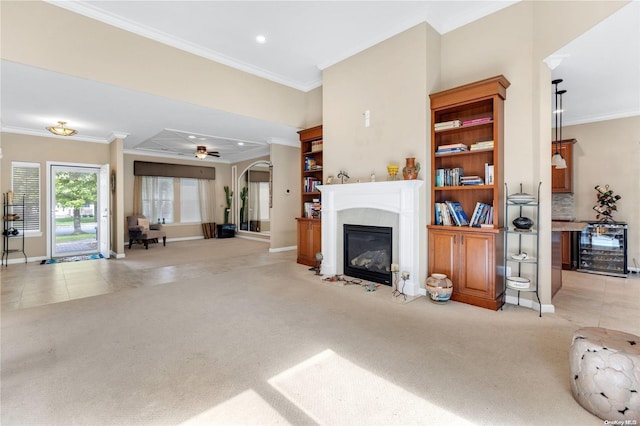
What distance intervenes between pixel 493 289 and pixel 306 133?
4.27 meters

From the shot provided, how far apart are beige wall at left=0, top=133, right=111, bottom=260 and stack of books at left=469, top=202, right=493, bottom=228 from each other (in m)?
8.36

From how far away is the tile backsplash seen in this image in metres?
5.79

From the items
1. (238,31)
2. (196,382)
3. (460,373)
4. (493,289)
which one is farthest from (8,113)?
(493,289)

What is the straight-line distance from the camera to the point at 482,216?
3582 millimetres

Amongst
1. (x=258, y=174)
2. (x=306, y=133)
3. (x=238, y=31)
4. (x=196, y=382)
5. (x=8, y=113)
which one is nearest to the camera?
(x=196, y=382)

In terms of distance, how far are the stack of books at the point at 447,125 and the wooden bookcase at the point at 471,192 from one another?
0.03 m

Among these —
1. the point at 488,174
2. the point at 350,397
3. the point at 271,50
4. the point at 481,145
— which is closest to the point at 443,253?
the point at 488,174

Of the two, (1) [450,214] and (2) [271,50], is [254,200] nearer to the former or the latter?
(2) [271,50]

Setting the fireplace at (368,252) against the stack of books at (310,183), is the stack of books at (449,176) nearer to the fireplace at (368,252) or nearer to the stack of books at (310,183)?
the fireplace at (368,252)

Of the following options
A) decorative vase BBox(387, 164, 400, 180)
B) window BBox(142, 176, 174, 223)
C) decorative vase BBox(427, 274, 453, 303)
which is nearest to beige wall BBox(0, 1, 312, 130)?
decorative vase BBox(387, 164, 400, 180)

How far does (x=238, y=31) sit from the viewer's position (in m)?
4.18

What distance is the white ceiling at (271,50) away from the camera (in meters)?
3.59

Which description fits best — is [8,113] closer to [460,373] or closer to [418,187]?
[418,187]

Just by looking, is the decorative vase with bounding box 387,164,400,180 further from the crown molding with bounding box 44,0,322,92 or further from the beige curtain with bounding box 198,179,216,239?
the beige curtain with bounding box 198,179,216,239
